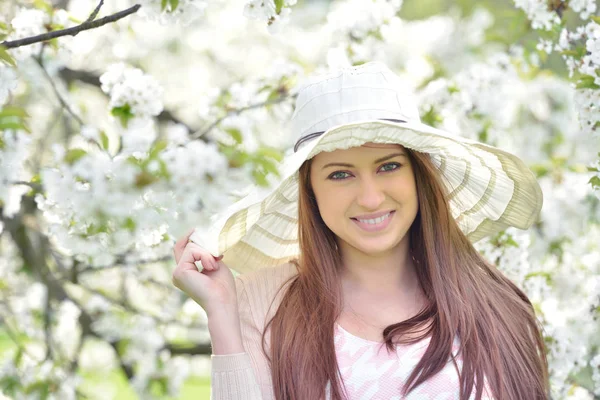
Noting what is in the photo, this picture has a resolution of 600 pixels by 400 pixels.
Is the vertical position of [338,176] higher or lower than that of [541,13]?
lower

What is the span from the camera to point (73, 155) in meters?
1.45

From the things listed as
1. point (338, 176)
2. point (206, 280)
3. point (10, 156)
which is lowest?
point (206, 280)

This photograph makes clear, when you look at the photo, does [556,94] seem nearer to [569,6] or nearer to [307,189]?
[569,6]

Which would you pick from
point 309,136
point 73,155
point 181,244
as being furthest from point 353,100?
point 73,155

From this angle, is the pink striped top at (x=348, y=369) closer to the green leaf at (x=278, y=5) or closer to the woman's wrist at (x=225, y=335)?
the woman's wrist at (x=225, y=335)

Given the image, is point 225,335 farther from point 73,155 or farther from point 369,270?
point 73,155

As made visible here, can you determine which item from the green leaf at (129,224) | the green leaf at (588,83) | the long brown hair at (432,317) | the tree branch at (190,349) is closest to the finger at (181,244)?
the long brown hair at (432,317)

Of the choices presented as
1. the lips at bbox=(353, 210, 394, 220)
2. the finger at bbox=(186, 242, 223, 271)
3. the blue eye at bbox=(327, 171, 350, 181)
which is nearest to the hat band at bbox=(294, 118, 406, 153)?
the blue eye at bbox=(327, 171, 350, 181)

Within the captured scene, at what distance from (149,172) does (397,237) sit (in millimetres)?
736

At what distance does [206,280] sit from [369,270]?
46 centimetres

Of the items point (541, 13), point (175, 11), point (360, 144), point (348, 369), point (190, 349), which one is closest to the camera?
point (175, 11)

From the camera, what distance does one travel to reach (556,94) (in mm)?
5094

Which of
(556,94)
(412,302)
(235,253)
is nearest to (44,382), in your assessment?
(235,253)

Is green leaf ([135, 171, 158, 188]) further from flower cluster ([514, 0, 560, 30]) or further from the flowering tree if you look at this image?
flower cluster ([514, 0, 560, 30])
